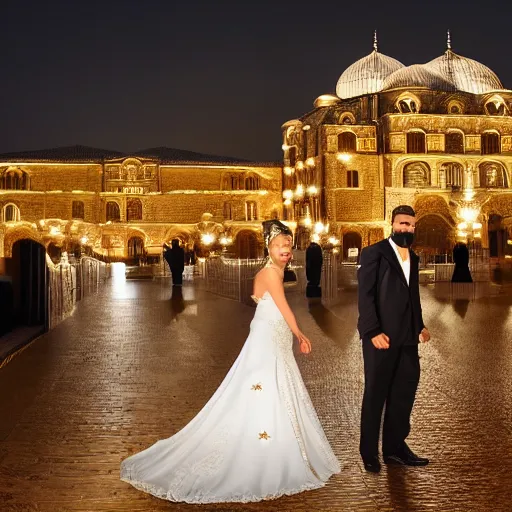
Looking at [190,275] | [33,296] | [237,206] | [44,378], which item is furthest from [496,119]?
[44,378]

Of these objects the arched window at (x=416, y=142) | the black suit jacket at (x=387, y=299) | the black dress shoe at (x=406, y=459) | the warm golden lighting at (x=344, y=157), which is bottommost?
the black dress shoe at (x=406, y=459)

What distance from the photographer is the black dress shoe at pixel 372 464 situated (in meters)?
4.51

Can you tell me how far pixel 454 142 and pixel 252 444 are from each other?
43199 millimetres

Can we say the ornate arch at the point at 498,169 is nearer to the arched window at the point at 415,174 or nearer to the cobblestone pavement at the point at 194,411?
the arched window at the point at 415,174

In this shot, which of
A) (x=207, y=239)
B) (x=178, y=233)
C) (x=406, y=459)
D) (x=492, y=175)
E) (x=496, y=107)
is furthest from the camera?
(x=178, y=233)

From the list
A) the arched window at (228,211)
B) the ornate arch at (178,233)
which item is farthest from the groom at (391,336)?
the arched window at (228,211)

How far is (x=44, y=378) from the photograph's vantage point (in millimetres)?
7629

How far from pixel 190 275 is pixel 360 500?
94.3 feet

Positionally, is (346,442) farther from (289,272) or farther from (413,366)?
(289,272)

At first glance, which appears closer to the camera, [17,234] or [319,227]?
[319,227]

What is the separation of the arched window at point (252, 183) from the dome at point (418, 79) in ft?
34.8

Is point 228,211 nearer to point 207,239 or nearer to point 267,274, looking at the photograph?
point 207,239

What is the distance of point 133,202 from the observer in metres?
51.2

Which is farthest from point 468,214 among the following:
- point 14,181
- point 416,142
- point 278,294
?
point 278,294
